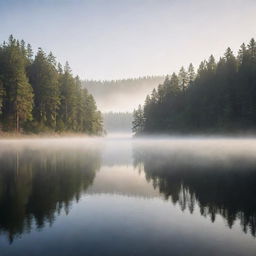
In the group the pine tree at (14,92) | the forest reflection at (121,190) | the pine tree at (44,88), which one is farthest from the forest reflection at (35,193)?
the pine tree at (44,88)

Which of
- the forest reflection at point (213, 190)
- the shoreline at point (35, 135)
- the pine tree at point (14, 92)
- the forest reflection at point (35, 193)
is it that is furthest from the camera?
the pine tree at point (14, 92)

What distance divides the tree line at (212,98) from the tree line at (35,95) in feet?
91.1

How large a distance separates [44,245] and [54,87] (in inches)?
2723

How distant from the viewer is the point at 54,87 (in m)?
74.2

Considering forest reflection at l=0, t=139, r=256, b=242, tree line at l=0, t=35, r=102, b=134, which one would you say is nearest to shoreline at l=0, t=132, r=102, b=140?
tree line at l=0, t=35, r=102, b=134

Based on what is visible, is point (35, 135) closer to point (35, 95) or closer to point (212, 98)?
point (35, 95)

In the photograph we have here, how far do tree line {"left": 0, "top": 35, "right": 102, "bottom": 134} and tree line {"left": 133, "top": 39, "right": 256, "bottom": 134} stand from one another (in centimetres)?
2776

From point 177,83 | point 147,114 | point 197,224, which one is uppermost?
point 177,83

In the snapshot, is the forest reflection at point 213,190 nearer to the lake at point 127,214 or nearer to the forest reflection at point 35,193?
the lake at point 127,214

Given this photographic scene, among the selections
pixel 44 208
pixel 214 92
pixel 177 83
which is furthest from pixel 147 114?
pixel 44 208

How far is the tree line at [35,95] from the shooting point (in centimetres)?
6328

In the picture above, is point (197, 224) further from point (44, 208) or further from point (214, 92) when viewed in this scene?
point (214, 92)

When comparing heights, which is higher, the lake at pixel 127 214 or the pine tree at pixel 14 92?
the pine tree at pixel 14 92

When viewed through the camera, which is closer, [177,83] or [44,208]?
[44,208]
